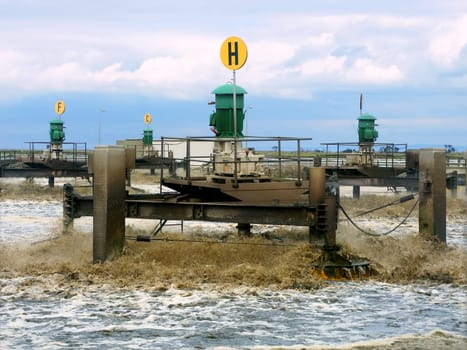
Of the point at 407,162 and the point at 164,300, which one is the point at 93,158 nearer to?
the point at 164,300

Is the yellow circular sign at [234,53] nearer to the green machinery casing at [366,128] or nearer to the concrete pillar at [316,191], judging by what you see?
the concrete pillar at [316,191]

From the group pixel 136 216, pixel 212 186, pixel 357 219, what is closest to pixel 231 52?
pixel 212 186

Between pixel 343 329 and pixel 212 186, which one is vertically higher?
pixel 212 186

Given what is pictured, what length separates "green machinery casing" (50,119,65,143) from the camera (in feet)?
143

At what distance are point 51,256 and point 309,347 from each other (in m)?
9.37

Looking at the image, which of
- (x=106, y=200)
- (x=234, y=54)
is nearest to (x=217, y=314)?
(x=106, y=200)

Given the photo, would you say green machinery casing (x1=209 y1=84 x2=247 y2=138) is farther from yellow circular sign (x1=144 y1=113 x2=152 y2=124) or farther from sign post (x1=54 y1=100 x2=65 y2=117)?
yellow circular sign (x1=144 y1=113 x2=152 y2=124)

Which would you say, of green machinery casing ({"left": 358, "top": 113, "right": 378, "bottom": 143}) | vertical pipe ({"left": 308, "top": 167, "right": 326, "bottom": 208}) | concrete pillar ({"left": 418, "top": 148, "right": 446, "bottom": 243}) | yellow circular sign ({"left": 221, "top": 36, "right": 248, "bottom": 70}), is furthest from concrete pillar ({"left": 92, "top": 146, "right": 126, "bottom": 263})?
green machinery casing ({"left": 358, "top": 113, "right": 378, "bottom": 143})

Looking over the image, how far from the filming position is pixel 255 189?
19.2 m

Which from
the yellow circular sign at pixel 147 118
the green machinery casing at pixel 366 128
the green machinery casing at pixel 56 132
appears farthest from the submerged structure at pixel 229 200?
the yellow circular sign at pixel 147 118

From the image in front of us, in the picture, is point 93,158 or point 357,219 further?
point 357,219

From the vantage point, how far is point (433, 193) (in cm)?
1975

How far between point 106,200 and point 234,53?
15.4 ft

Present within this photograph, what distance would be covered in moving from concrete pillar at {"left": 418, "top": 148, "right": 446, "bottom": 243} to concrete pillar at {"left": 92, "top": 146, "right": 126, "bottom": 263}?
7386mm
